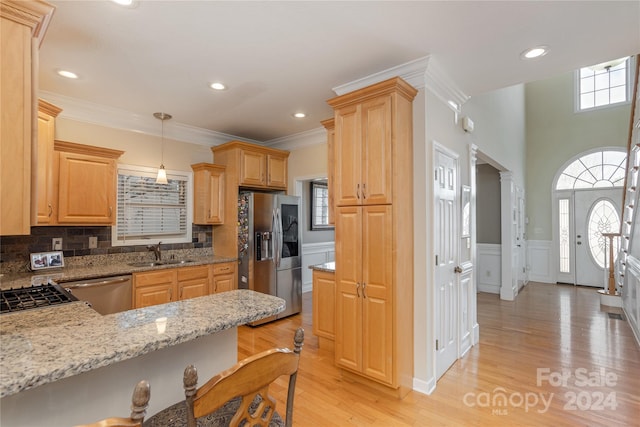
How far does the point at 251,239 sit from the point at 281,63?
7.59 feet

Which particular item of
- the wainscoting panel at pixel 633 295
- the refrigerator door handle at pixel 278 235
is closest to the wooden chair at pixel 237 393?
the refrigerator door handle at pixel 278 235

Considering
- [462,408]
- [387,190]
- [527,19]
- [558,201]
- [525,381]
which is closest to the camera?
[527,19]

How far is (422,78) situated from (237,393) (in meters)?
2.50

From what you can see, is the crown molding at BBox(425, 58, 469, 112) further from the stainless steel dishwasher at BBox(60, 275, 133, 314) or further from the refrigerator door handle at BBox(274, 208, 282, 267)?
the stainless steel dishwasher at BBox(60, 275, 133, 314)

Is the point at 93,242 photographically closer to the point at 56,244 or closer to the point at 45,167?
the point at 56,244

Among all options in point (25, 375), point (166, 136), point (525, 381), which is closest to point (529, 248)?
point (525, 381)

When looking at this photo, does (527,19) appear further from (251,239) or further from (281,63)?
(251,239)

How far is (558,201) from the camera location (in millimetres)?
6676

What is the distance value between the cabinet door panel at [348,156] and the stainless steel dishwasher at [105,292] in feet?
7.56

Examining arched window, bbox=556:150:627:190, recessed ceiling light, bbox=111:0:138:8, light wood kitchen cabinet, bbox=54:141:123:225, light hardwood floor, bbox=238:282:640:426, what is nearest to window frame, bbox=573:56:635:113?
arched window, bbox=556:150:627:190

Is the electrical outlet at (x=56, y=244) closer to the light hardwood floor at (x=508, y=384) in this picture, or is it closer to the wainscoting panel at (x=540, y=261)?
the light hardwood floor at (x=508, y=384)

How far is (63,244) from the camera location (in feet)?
10.6

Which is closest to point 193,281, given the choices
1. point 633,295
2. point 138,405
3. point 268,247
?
point 268,247

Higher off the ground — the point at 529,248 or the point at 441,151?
the point at 441,151
